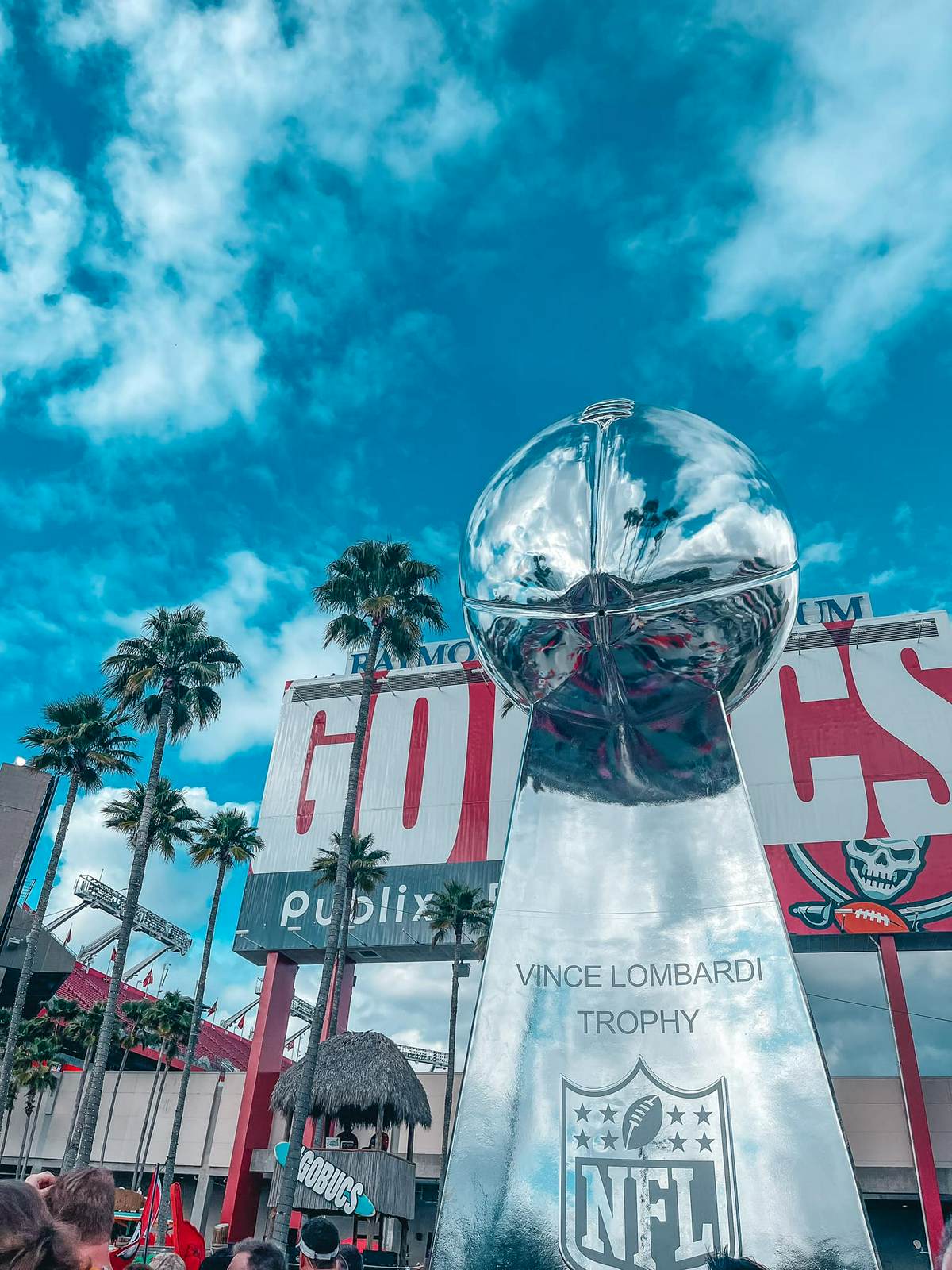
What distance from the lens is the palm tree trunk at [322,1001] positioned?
1769 cm

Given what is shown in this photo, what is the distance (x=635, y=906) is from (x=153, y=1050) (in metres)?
53.1

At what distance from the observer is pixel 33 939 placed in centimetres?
2200

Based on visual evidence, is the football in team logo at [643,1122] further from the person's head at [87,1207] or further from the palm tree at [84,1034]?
the palm tree at [84,1034]

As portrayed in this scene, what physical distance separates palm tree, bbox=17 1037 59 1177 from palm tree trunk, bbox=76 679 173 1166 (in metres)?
17.3

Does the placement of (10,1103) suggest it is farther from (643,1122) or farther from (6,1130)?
(643,1122)

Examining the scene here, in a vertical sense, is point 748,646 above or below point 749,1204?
above

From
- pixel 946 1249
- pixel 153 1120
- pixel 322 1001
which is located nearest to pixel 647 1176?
pixel 946 1249

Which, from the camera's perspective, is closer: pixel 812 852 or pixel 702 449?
pixel 702 449

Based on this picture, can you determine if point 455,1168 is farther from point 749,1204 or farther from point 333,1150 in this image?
point 333,1150

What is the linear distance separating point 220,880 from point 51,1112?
59.8ft

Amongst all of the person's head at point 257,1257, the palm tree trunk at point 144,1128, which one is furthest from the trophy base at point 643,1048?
the palm tree trunk at point 144,1128

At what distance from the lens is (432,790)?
34.8 metres

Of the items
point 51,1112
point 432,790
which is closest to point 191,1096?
point 51,1112

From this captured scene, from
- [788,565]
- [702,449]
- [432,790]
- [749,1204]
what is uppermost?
[432,790]
